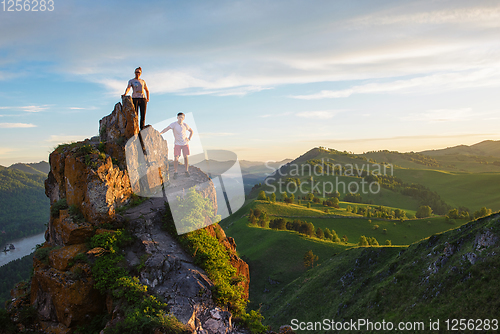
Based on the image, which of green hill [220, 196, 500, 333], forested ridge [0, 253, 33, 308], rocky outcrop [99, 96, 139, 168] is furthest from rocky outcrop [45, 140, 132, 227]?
forested ridge [0, 253, 33, 308]

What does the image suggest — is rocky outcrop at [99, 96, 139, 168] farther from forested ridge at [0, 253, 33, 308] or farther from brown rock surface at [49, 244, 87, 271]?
forested ridge at [0, 253, 33, 308]

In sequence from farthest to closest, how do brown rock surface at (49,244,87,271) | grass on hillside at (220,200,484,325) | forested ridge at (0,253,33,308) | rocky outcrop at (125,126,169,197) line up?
forested ridge at (0,253,33,308) → grass on hillside at (220,200,484,325) → rocky outcrop at (125,126,169,197) → brown rock surface at (49,244,87,271)

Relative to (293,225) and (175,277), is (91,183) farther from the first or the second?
(293,225)

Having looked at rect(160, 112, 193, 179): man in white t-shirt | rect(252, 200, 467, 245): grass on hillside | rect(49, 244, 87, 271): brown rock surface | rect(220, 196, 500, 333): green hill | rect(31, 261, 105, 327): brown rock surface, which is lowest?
rect(252, 200, 467, 245): grass on hillside

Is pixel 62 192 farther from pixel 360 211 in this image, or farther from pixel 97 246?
pixel 360 211

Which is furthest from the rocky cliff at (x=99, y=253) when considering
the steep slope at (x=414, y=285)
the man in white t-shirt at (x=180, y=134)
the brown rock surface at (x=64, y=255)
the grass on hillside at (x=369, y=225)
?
the grass on hillside at (x=369, y=225)

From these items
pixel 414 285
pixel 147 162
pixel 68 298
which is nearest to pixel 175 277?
pixel 68 298

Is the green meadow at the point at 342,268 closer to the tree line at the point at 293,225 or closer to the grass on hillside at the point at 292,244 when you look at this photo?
the grass on hillside at the point at 292,244

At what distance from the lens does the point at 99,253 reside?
13.6 metres

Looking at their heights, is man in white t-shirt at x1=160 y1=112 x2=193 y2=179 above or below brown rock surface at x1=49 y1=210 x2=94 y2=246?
above

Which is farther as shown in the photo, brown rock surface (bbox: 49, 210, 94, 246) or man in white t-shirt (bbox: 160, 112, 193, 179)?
man in white t-shirt (bbox: 160, 112, 193, 179)

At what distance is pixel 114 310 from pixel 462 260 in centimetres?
3939

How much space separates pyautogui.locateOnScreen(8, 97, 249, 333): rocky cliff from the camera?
12.8 m

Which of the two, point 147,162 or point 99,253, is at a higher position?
point 147,162
